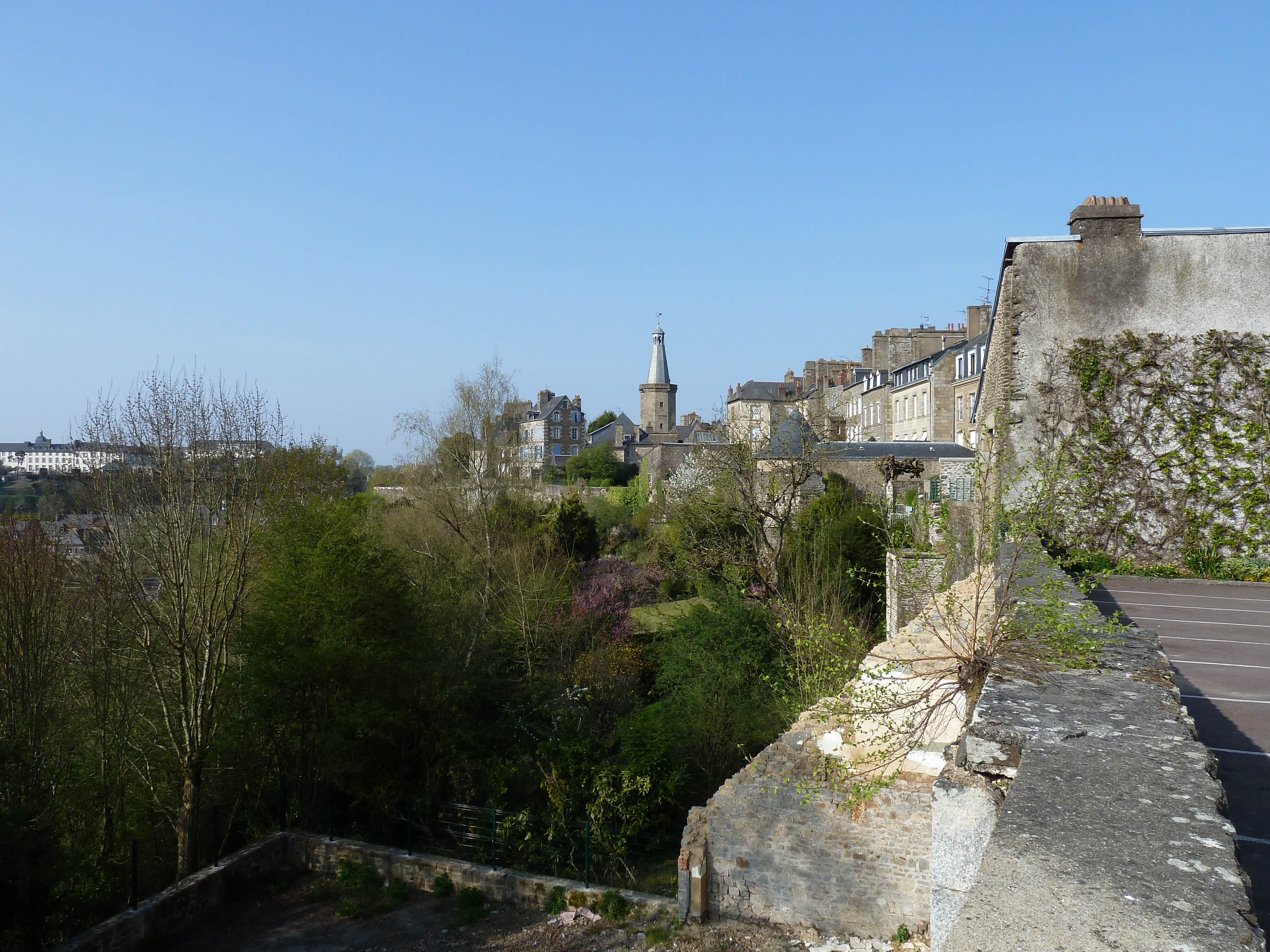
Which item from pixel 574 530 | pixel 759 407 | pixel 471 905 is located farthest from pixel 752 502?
pixel 759 407

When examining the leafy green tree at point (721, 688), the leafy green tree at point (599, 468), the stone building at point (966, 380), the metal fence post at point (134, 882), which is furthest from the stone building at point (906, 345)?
the metal fence post at point (134, 882)

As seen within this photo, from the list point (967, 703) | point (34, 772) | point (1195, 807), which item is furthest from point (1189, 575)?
point (34, 772)

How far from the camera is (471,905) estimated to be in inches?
457

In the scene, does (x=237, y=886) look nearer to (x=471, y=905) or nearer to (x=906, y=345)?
(x=471, y=905)

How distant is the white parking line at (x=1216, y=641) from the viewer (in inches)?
291

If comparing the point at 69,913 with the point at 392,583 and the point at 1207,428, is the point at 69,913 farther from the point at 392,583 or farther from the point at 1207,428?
the point at 1207,428

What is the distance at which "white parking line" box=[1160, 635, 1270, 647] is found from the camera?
7402 millimetres

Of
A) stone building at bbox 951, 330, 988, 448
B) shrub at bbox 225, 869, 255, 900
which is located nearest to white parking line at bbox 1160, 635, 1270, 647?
shrub at bbox 225, 869, 255, 900

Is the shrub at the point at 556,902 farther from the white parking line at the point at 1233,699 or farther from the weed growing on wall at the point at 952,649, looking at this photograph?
the white parking line at the point at 1233,699

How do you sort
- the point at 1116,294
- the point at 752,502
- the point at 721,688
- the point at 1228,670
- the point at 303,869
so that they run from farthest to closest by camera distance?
1. the point at 752,502
2. the point at 721,688
3. the point at 303,869
4. the point at 1116,294
5. the point at 1228,670

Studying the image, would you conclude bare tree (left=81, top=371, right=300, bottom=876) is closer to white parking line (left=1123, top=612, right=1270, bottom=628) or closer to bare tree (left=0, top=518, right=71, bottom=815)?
bare tree (left=0, top=518, right=71, bottom=815)

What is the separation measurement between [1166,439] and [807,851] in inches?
366

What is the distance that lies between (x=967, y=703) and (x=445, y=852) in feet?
36.5

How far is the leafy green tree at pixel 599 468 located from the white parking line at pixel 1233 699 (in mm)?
49333
